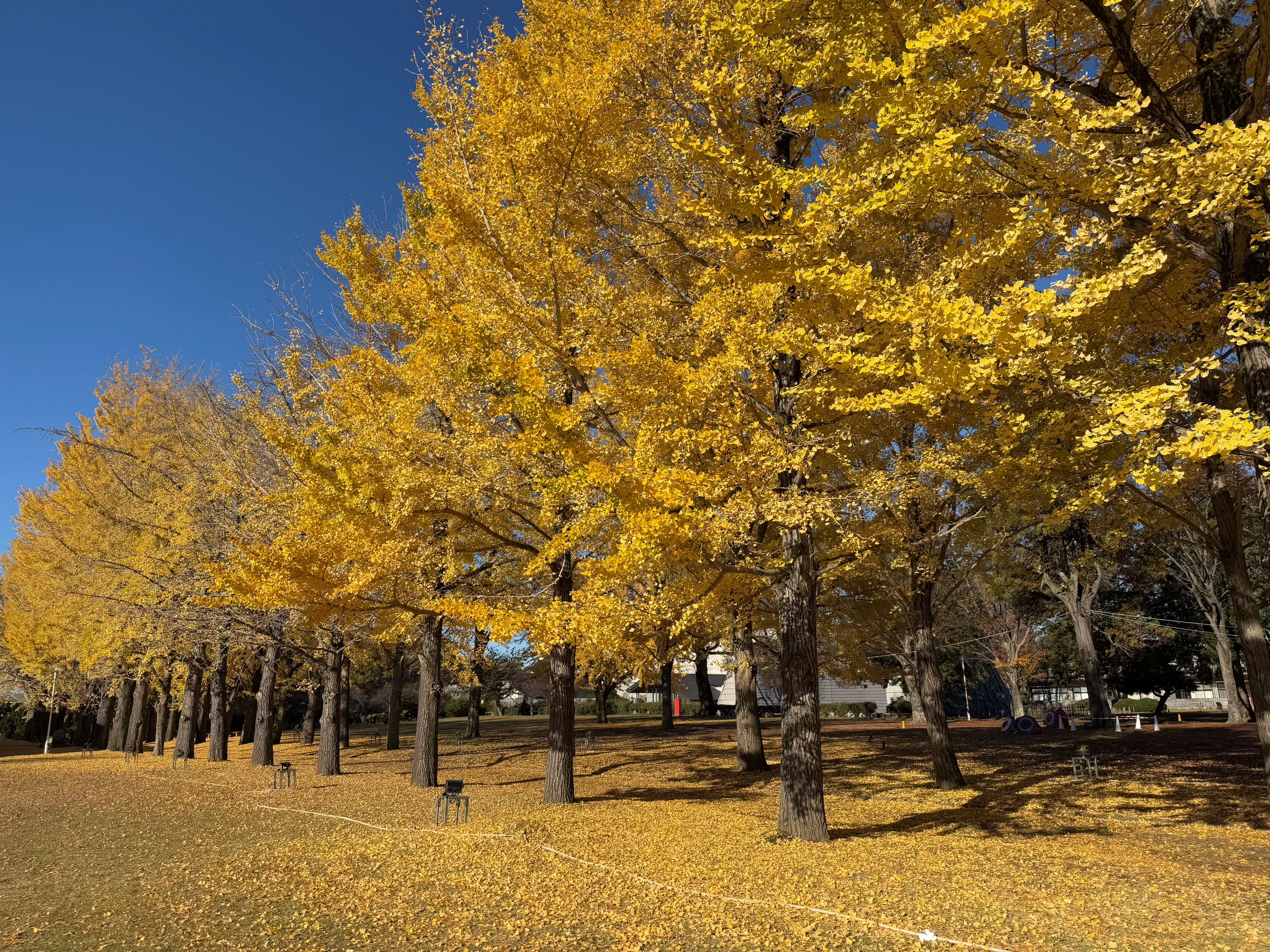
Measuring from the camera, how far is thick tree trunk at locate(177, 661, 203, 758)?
65.5ft

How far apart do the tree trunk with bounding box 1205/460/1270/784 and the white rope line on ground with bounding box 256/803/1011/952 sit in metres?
5.40

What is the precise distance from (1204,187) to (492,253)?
18.9 ft

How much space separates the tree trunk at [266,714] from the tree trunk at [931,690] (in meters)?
13.5

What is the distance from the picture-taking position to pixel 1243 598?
818 centimetres

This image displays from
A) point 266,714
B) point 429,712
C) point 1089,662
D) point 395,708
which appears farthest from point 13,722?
point 1089,662

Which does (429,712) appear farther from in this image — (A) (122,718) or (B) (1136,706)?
(B) (1136,706)

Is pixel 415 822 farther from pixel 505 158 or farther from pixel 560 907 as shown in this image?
pixel 505 158

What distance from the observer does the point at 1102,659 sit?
97.6 feet

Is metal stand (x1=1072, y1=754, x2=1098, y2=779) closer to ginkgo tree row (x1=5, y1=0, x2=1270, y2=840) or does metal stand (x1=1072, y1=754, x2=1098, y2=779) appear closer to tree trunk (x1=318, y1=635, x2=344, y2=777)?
ginkgo tree row (x1=5, y1=0, x2=1270, y2=840)

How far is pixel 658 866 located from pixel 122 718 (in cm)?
2765

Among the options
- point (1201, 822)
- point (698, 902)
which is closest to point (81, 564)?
point (698, 902)

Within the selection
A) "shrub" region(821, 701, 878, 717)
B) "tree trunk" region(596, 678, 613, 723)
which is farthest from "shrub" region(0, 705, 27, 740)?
"shrub" region(821, 701, 878, 717)

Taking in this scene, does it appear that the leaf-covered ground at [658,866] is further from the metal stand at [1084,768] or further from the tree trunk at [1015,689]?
the tree trunk at [1015,689]

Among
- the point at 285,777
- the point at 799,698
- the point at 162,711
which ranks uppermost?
the point at 799,698
